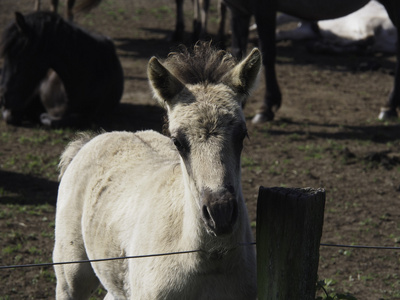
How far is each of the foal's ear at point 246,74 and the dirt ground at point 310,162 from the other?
0.36 metres

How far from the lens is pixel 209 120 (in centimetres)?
282

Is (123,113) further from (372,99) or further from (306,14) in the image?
(372,99)

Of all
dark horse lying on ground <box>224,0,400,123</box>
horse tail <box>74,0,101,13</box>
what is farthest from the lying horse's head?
horse tail <box>74,0,101,13</box>

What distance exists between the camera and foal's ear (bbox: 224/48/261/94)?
3.05 metres

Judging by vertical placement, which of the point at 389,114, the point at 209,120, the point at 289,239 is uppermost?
the point at 209,120

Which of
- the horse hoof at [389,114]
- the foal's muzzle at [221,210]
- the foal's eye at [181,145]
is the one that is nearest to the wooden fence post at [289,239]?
the foal's muzzle at [221,210]

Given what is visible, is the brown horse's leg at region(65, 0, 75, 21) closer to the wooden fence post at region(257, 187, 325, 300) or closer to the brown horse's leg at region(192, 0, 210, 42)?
the brown horse's leg at region(192, 0, 210, 42)

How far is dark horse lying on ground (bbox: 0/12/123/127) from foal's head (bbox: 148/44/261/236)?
5.95 metres

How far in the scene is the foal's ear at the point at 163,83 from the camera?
303 centimetres

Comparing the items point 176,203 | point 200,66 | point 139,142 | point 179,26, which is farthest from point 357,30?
point 176,203

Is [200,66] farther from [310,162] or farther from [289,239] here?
[310,162]

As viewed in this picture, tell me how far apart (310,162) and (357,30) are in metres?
6.29

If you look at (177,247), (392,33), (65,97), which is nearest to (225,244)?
(177,247)

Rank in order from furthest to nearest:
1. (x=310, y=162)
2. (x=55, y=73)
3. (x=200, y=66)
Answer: (x=55, y=73) → (x=310, y=162) → (x=200, y=66)
